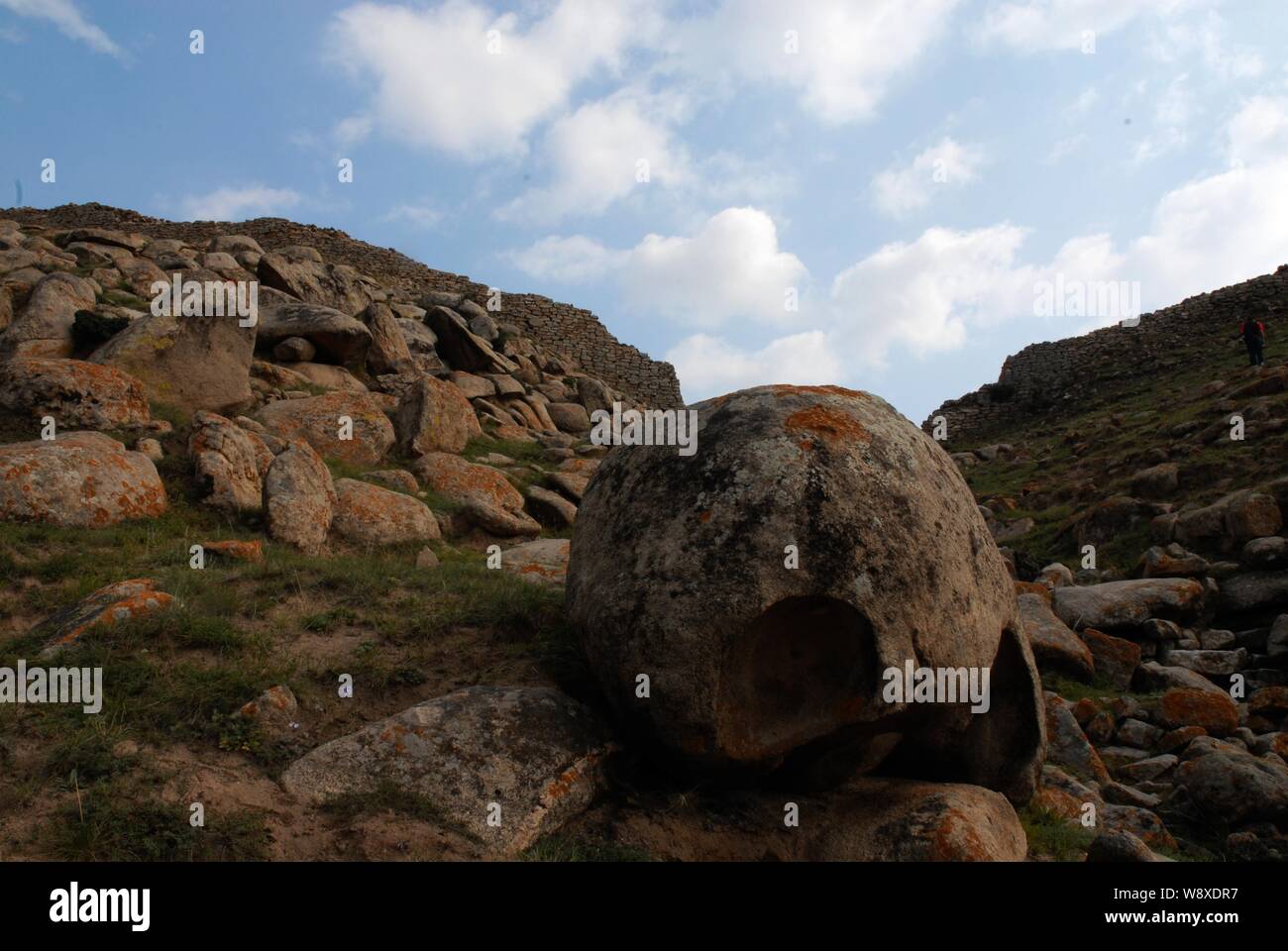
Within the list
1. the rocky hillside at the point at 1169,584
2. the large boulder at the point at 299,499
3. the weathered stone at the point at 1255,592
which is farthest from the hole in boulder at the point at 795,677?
the weathered stone at the point at 1255,592

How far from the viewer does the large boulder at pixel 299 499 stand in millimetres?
8797

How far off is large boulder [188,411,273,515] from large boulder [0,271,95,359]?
4221 mm

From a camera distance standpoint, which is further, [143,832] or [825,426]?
[825,426]

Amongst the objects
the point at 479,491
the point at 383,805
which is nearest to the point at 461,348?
the point at 479,491

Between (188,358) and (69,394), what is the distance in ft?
7.09

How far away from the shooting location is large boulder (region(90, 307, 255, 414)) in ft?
39.7

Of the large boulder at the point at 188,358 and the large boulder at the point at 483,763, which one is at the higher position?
the large boulder at the point at 188,358

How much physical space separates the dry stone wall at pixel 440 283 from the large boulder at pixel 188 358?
559 inches

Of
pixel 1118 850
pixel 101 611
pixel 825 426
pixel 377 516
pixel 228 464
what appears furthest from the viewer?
pixel 377 516

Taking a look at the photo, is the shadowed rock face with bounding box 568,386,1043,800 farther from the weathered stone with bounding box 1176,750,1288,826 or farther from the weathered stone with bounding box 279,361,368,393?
the weathered stone with bounding box 279,361,368,393

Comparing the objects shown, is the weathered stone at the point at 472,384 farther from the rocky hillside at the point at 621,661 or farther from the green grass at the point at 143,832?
the green grass at the point at 143,832

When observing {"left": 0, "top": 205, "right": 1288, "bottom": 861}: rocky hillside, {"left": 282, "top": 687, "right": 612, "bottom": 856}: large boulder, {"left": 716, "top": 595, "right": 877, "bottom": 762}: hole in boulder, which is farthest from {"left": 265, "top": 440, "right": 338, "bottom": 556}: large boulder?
{"left": 716, "top": 595, "right": 877, "bottom": 762}: hole in boulder

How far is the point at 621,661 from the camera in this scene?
496cm

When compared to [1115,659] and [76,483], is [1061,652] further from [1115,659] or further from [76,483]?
[76,483]
